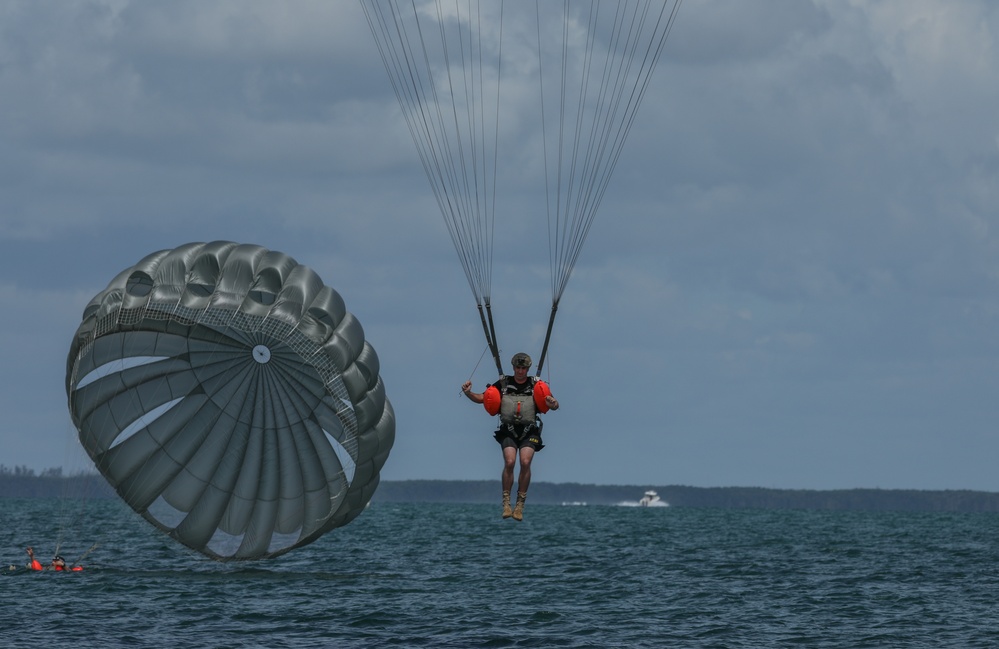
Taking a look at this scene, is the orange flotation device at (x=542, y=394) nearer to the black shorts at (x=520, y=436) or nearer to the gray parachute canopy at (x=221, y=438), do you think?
the black shorts at (x=520, y=436)

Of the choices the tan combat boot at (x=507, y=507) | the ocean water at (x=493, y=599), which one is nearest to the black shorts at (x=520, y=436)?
the tan combat boot at (x=507, y=507)

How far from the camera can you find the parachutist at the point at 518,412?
21531mm

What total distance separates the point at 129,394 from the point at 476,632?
9.97 m

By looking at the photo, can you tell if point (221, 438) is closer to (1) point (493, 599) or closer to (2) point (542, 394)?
(1) point (493, 599)

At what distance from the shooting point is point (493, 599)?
1511 inches

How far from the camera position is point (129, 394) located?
34.2 meters

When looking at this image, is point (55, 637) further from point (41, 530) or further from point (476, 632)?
point (41, 530)

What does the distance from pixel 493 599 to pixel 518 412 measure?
58.4 feet

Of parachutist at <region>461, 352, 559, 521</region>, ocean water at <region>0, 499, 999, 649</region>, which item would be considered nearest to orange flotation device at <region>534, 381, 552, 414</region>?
parachutist at <region>461, 352, 559, 521</region>

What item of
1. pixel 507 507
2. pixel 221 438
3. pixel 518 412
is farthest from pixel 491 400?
pixel 221 438

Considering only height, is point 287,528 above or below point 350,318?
below

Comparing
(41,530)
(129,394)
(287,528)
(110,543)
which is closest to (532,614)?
(287,528)

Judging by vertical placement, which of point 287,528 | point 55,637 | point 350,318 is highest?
point 350,318

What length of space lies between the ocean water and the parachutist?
8.43 metres
